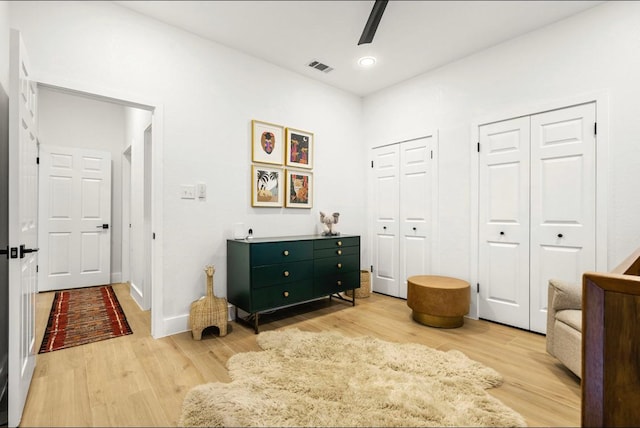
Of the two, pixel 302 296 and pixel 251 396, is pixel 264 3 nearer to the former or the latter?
pixel 302 296

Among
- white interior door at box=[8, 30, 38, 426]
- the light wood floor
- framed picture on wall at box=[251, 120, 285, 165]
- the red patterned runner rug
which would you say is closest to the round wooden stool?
the light wood floor

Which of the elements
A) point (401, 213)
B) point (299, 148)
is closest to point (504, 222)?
point (401, 213)

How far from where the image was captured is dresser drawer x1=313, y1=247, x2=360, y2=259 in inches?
126

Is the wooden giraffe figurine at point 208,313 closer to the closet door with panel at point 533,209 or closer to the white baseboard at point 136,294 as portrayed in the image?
the white baseboard at point 136,294

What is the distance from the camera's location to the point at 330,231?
362 cm

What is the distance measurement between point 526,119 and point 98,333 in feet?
14.3

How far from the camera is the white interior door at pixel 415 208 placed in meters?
3.59

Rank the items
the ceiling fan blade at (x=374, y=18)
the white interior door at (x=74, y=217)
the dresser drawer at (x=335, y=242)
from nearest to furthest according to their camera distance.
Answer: the ceiling fan blade at (x=374, y=18) < the dresser drawer at (x=335, y=242) < the white interior door at (x=74, y=217)

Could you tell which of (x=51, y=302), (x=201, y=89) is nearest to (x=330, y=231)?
(x=201, y=89)

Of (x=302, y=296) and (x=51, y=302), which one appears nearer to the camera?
(x=302, y=296)

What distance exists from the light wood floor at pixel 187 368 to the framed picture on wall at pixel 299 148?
1730 millimetres

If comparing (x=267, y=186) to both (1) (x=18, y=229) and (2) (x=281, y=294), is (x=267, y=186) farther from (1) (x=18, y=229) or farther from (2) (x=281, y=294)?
(1) (x=18, y=229)

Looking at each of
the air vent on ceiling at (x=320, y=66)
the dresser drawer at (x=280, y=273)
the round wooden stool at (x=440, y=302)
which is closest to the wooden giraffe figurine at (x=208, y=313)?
the dresser drawer at (x=280, y=273)

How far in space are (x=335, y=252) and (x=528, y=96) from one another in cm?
238
